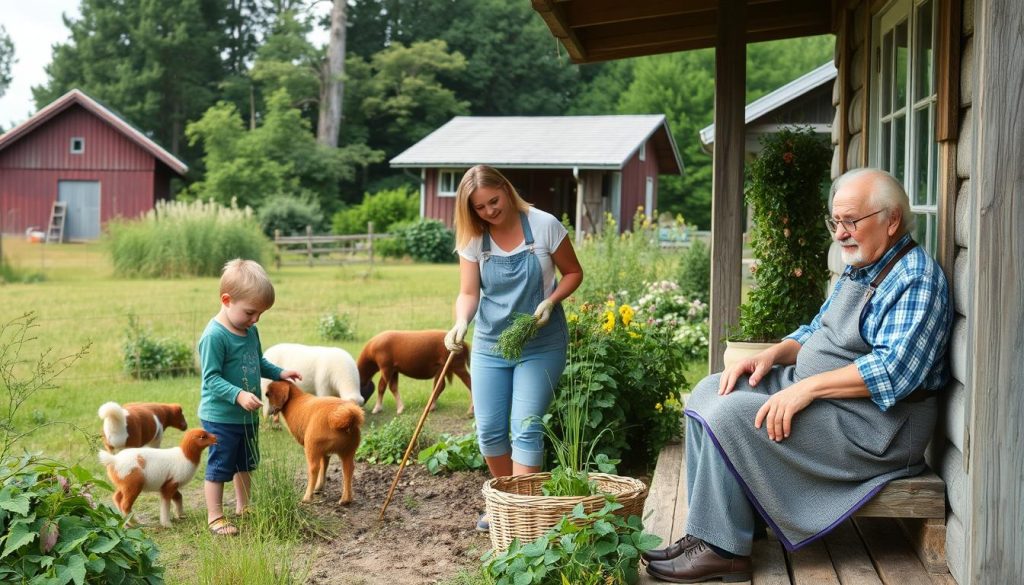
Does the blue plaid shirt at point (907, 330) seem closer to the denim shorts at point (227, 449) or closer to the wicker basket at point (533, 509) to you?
the wicker basket at point (533, 509)

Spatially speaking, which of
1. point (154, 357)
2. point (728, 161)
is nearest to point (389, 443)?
point (728, 161)

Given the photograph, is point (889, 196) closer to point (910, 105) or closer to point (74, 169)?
point (910, 105)

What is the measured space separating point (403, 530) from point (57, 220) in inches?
1394

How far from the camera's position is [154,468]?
16.6 feet

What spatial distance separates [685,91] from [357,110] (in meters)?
14.8

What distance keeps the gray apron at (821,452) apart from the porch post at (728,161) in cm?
239

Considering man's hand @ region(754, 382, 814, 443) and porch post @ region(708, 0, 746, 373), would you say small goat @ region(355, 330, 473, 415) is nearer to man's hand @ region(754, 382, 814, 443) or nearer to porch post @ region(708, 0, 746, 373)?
porch post @ region(708, 0, 746, 373)

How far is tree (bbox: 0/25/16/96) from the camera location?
2304 inches

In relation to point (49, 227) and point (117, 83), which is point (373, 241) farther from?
point (117, 83)

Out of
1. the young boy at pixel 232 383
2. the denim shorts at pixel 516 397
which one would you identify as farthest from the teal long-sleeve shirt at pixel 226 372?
the denim shorts at pixel 516 397

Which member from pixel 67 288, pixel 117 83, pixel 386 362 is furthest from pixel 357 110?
pixel 386 362

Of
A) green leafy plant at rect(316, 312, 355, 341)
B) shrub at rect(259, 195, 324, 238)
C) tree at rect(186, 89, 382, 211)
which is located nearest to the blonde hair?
green leafy plant at rect(316, 312, 355, 341)

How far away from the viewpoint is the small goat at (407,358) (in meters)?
7.96

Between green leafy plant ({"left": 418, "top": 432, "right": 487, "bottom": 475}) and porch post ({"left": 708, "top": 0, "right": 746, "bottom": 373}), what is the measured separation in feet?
5.15
